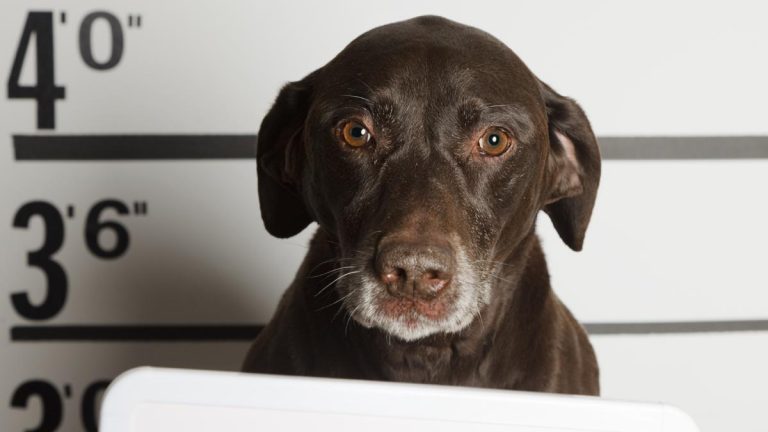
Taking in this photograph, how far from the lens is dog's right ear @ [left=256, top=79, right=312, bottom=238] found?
6.65ft

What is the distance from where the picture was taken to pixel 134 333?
10.1 ft

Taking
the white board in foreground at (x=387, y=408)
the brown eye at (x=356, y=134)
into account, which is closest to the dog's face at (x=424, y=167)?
the brown eye at (x=356, y=134)

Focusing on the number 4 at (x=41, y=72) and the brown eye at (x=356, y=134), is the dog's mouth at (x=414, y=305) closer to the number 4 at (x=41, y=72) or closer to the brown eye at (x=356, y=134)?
the brown eye at (x=356, y=134)

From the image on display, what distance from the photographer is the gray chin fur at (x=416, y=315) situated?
67.2 inches

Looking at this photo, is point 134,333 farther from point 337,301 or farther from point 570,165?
point 570,165

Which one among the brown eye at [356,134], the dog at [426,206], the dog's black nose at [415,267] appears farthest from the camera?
the brown eye at [356,134]

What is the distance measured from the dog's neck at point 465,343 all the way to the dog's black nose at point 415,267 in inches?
11.1

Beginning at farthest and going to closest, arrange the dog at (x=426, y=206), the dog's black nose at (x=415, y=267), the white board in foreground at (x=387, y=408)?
the dog at (x=426, y=206)
the dog's black nose at (x=415, y=267)
the white board in foreground at (x=387, y=408)

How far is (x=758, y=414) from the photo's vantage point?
3242 mm

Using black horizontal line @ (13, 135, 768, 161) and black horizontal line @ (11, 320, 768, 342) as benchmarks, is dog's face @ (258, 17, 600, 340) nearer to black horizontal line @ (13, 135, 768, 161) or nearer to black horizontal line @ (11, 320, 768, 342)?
black horizontal line @ (13, 135, 768, 161)

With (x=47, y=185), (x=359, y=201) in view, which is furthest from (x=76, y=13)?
(x=359, y=201)

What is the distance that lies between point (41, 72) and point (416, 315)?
1.64 metres

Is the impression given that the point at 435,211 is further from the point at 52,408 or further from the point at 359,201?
the point at 52,408

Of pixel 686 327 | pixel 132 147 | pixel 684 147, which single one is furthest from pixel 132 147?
pixel 686 327
